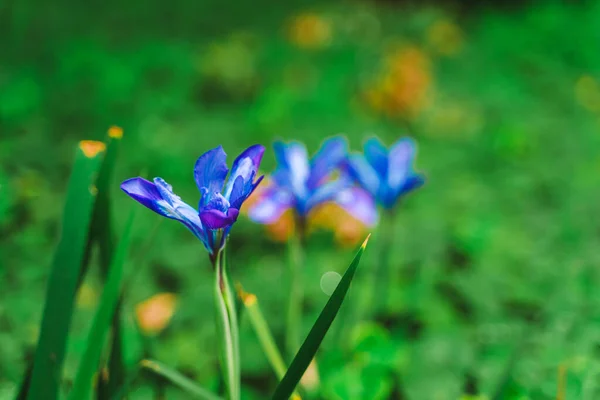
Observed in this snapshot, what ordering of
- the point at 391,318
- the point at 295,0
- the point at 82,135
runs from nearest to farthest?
the point at 391,318 < the point at 82,135 < the point at 295,0

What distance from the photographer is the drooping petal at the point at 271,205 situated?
1.15 m

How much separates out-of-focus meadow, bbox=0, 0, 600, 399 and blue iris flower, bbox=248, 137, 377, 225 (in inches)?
10.0

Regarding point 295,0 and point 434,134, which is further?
point 295,0

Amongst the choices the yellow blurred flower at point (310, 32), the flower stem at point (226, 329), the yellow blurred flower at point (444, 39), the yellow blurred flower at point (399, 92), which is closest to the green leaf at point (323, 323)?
the flower stem at point (226, 329)

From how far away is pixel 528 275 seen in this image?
1752 millimetres

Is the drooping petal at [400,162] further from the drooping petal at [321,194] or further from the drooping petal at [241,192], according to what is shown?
the drooping petal at [241,192]

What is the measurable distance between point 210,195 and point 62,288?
299 mm

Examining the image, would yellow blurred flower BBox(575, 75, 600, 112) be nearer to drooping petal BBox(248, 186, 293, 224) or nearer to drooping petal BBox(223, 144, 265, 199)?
drooping petal BBox(248, 186, 293, 224)

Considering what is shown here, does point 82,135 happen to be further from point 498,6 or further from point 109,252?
point 498,6

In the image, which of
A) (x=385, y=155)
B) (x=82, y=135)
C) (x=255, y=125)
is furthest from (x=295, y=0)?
(x=385, y=155)

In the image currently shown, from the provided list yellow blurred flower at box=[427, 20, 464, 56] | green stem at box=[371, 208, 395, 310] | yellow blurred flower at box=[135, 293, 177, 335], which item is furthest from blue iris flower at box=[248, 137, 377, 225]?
yellow blurred flower at box=[427, 20, 464, 56]

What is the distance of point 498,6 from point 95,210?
514cm

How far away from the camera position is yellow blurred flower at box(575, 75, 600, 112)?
124 inches

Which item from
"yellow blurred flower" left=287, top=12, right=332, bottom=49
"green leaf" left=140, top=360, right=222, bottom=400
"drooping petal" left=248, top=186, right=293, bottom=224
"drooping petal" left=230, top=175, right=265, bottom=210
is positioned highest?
"drooping petal" left=230, top=175, right=265, bottom=210
